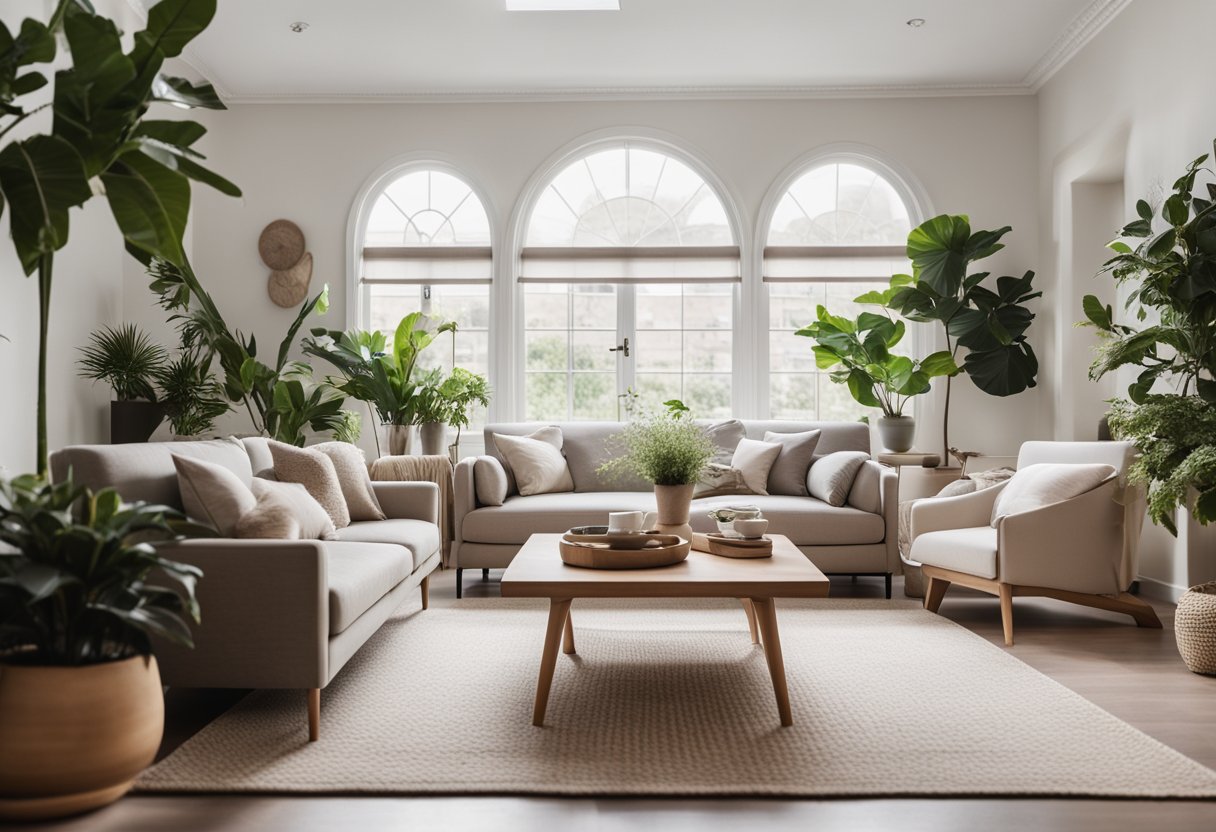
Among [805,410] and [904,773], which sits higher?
[805,410]

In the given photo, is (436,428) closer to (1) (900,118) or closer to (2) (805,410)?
(2) (805,410)

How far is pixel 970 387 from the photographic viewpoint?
20.3ft

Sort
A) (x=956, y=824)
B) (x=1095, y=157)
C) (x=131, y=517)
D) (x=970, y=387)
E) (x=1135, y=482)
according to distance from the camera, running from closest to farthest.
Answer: (x=956, y=824), (x=131, y=517), (x=1135, y=482), (x=1095, y=157), (x=970, y=387)

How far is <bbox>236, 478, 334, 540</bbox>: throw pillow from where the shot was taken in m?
2.86

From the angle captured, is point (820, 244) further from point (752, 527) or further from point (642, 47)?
point (752, 527)

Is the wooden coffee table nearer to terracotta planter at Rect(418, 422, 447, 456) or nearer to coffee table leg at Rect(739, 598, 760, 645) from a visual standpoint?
coffee table leg at Rect(739, 598, 760, 645)

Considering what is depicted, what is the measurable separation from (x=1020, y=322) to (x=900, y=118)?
169 cm

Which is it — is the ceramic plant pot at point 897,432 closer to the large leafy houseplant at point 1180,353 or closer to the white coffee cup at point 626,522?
the large leafy houseplant at point 1180,353

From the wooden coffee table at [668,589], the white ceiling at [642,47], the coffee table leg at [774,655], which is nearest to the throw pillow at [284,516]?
the wooden coffee table at [668,589]

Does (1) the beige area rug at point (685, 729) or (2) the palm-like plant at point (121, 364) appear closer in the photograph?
(1) the beige area rug at point (685, 729)

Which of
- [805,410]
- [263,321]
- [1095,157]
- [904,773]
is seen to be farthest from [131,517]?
[1095,157]

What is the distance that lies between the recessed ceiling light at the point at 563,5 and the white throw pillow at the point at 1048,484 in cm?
329

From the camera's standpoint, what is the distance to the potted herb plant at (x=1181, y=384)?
321 cm

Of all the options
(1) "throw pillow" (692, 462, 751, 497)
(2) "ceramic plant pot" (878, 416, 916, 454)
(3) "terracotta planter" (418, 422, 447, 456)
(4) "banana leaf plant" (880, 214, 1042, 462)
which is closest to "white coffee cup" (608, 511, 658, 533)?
(1) "throw pillow" (692, 462, 751, 497)
